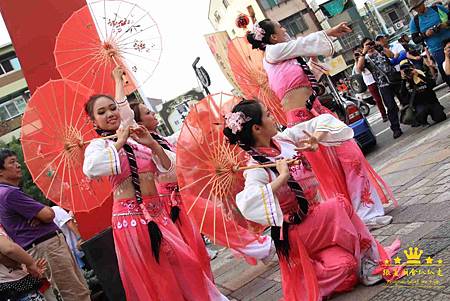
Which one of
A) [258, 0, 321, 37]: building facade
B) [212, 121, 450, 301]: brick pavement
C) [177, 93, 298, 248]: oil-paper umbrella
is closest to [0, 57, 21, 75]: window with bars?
[258, 0, 321, 37]: building facade

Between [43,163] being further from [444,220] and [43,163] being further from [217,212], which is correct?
[444,220]

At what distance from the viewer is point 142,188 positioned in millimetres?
3078

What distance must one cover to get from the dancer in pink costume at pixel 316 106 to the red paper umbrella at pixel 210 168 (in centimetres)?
111

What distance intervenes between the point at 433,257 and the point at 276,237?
849 mm

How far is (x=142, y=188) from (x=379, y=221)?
6.12 ft

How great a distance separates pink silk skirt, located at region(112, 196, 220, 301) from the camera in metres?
2.83

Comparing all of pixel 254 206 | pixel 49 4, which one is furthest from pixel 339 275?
pixel 49 4

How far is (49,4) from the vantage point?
476 cm

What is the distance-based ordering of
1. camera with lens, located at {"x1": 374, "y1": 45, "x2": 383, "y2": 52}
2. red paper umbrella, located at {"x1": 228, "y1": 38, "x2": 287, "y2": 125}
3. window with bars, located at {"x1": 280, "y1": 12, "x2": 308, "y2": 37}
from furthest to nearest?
window with bars, located at {"x1": 280, "y1": 12, "x2": 308, "y2": 37} → camera with lens, located at {"x1": 374, "y1": 45, "x2": 383, "y2": 52} → red paper umbrella, located at {"x1": 228, "y1": 38, "x2": 287, "y2": 125}

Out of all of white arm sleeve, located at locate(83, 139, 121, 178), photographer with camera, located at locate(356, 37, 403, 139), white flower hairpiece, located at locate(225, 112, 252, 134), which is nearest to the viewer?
white flower hairpiece, located at locate(225, 112, 252, 134)

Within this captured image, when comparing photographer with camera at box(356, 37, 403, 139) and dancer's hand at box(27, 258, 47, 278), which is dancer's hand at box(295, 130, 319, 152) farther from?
photographer with camera at box(356, 37, 403, 139)

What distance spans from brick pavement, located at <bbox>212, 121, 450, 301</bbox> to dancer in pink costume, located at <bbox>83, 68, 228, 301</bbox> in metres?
0.64

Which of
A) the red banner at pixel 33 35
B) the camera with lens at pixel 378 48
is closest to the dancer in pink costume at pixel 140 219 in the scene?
the red banner at pixel 33 35

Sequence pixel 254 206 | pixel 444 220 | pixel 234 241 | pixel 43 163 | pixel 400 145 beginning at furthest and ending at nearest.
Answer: pixel 400 145, pixel 43 163, pixel 234 241, pixel 444 220, pixel 254 206
